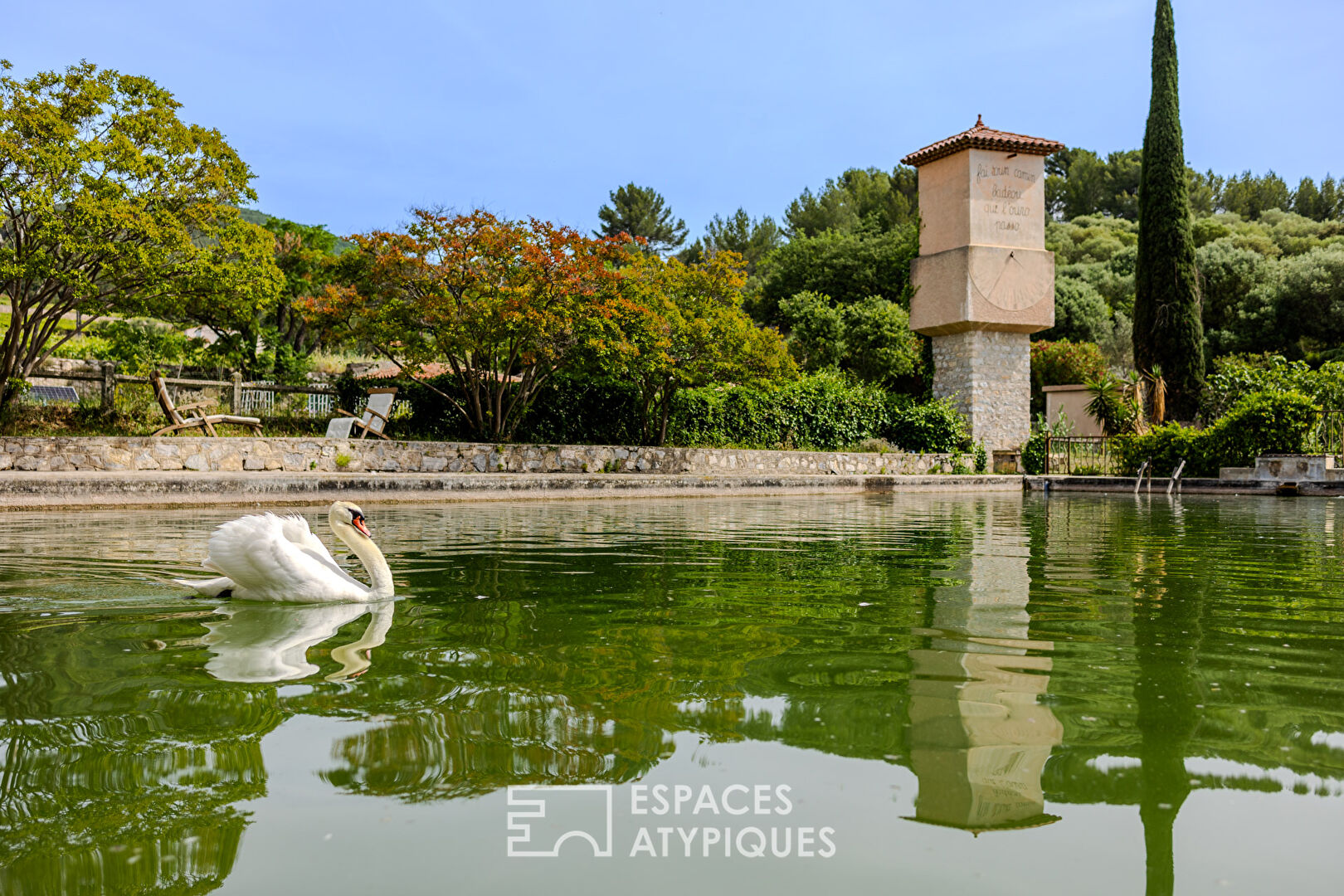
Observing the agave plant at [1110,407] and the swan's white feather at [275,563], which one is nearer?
the swan's white feather at [275,563]

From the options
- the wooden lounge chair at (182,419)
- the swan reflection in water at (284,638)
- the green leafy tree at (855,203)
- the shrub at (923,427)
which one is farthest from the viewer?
the green leafy tree at (855,203)

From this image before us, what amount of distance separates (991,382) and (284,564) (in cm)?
2934

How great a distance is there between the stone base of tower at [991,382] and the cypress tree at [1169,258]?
460 centimetres

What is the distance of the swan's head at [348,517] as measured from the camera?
5.09 meters

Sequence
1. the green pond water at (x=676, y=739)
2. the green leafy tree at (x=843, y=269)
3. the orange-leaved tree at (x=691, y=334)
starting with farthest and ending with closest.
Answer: the green leafy tree at (x=843, y=269) → the orange-leaved tree at (x=691, y=334) → the green pond water at (x=676, y=739)

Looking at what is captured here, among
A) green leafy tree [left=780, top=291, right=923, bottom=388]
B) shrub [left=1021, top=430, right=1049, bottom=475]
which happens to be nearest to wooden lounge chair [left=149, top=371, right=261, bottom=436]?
green leafy tree [left=780, top=291, right=923, bottom=388]

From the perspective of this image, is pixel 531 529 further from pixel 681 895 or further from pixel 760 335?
pixel 760 335

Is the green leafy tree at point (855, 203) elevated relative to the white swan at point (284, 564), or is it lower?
elevated

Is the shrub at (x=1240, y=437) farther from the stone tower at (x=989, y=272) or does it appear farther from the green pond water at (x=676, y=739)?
the green pond water at (x=676, y=739)

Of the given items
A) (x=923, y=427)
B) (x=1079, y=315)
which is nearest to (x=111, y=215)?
(x=923, y=427)

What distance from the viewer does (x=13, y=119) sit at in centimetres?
1481

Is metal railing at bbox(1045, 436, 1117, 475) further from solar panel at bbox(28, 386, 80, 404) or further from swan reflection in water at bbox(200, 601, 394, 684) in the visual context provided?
swan reflection in water at bbox(200, 601, 394, 684)

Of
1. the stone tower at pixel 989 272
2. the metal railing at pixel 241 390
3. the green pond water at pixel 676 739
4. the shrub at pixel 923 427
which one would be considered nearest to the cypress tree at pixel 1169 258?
the stone tower at pixel 989 272

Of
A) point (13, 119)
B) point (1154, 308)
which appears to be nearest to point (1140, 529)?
point (13, 119)
